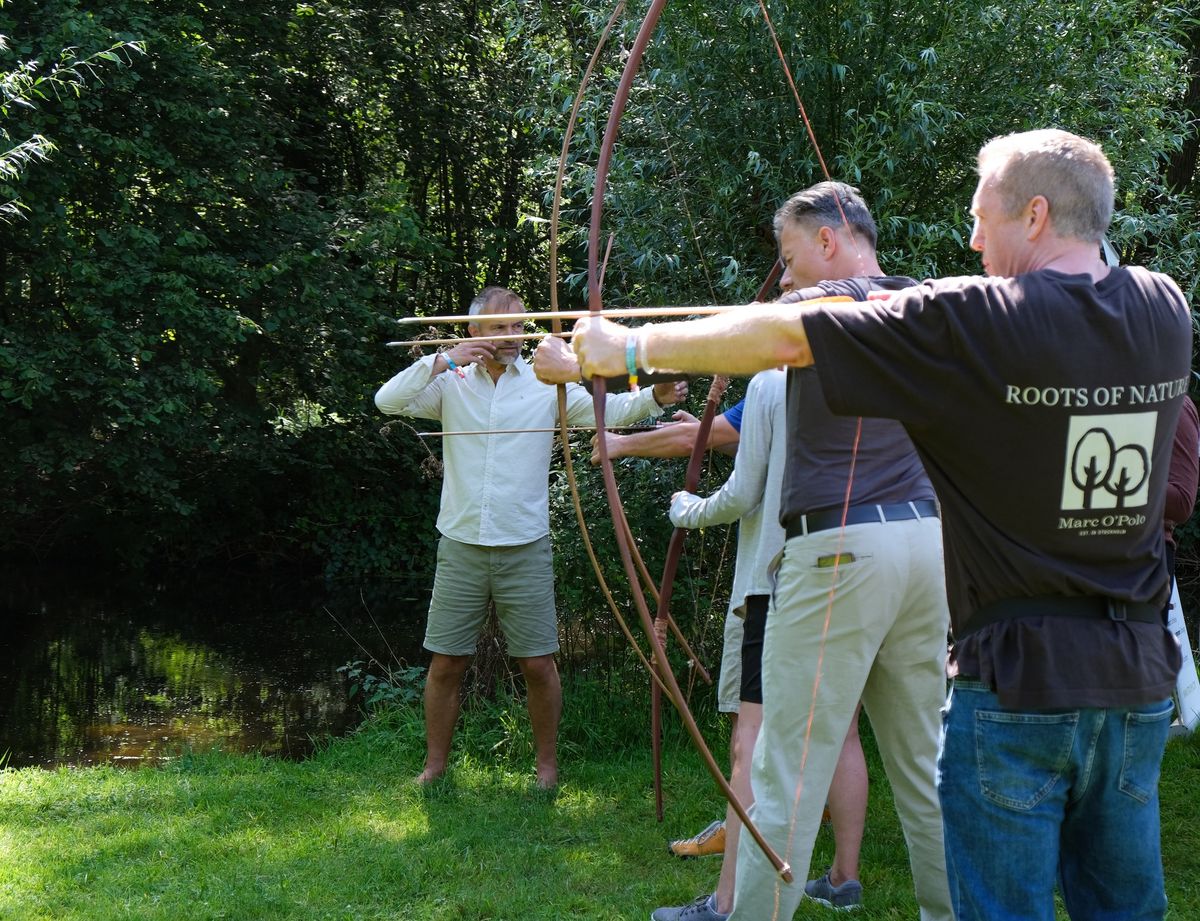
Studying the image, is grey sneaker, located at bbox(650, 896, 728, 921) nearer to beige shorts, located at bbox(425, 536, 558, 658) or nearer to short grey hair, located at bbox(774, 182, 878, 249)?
beige shorts, located at bbox(425, 536, 558, 658)

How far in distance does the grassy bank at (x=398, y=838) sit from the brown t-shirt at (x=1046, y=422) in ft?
4.95

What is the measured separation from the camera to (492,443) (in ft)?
13.3

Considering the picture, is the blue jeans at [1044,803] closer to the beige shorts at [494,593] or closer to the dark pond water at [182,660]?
the beige shorts at [494,593]

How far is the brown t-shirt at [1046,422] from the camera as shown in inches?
63.1

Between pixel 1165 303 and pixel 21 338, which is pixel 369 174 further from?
pixel 1165 303

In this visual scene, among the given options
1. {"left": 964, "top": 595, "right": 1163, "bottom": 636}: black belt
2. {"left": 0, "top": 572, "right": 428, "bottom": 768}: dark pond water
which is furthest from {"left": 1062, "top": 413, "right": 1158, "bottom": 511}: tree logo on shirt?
{"left": 0, "top": 572, "right": 428, "bottom": 768}: dark pond water

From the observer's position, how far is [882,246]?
174 inches

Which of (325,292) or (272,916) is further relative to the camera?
(325,292)

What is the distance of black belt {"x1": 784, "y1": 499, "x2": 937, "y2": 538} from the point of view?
2350mm

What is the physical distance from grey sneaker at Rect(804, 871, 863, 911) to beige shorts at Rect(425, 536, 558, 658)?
1.40 m

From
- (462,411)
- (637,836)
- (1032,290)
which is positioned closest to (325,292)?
(462,411)

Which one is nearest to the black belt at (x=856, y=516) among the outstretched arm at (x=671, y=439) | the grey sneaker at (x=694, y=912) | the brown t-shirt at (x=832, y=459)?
the brown t-shirt at (x=832, y=459)

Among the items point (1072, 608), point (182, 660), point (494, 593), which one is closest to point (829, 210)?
point (1072, 608)

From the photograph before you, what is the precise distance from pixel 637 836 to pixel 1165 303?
2.47 meters
